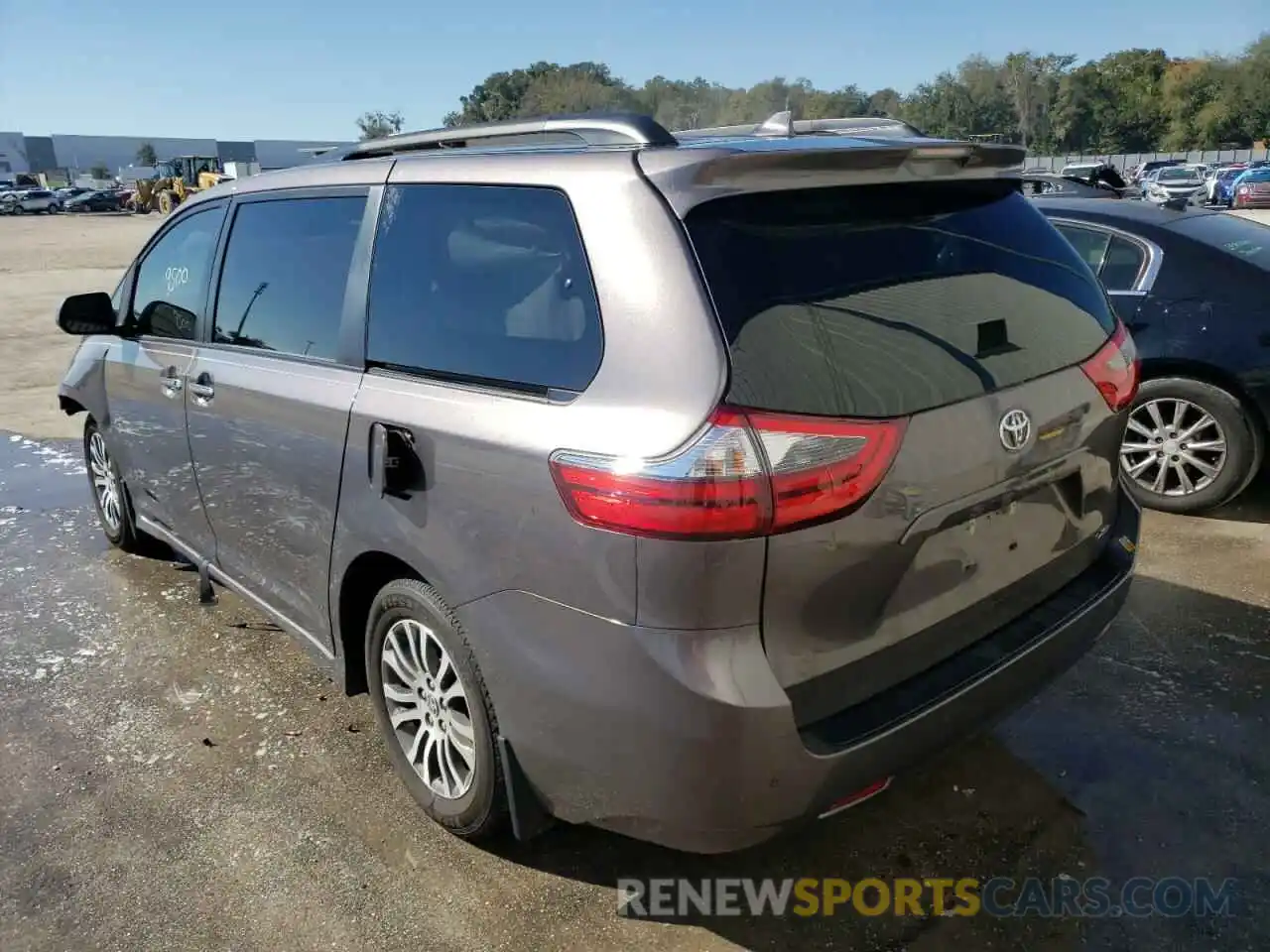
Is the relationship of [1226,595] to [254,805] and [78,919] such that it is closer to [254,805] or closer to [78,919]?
[254,805]

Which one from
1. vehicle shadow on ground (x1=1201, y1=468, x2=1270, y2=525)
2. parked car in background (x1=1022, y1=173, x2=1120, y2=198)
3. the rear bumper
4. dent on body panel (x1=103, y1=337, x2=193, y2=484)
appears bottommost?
vehicle shadow on ground (x1=1201, y1=468, x2=1270, y2=525)

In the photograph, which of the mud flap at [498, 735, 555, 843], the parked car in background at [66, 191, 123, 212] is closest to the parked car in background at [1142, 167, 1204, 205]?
the mud flap at [498, 735, 555, 843]

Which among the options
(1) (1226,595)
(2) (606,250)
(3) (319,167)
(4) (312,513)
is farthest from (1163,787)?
(3) (319,167)

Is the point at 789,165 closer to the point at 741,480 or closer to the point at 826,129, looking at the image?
the point at 741,480

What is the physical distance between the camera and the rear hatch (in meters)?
2.01

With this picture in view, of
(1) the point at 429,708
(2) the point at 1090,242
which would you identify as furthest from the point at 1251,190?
(1) the point at 429,708

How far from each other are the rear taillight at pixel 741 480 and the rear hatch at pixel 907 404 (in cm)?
1

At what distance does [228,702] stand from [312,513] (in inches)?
45.3

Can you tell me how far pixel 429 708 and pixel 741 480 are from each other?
1.33 metres

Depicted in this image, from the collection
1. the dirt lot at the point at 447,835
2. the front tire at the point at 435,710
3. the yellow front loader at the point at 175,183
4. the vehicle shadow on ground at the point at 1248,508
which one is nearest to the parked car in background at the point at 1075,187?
the vehicle shadow on ground at the point at 1248,508

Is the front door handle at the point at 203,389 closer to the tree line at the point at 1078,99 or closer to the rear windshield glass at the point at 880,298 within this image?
the rear windshield glass at the point at 880,298

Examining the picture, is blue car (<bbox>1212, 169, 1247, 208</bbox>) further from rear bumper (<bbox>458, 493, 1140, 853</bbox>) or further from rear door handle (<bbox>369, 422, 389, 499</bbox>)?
rear door handle (<bbox>369, 422, 389, 499</bbox>)

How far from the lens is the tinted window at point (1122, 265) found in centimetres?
529

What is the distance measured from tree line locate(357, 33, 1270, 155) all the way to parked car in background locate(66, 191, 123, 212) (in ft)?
70.6
